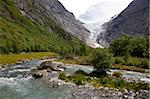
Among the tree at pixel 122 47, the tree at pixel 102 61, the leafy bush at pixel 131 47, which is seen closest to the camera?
the tree at pixel 102 61

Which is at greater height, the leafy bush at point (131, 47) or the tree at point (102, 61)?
the leafy bush at point (131, 47)

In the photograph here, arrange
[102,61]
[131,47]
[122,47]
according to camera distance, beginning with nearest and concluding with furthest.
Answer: [102,61], [131,47], [122,47]

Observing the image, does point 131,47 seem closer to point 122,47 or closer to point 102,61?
point 122,47

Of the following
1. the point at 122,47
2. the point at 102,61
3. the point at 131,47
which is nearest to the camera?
the point at 102,61

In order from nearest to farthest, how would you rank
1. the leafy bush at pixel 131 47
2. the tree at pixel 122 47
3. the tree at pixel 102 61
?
1. the tree at pixel 102 61
2. the tree at pixel 122 47
3. the leafy bush at pixel 131 47

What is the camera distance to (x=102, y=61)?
236ft

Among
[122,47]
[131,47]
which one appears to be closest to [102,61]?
[122,47]

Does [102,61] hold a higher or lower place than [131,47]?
lower

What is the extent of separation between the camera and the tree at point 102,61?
72062 millimetres

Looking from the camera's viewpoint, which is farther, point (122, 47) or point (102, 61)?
point (122, 47)

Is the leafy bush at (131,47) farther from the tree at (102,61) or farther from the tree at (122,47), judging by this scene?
the tree at (102,61)

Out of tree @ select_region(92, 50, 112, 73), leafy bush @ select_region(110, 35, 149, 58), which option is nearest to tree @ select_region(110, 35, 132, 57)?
Answer: leafy bush @ select_region(110, 35, 149, 58)

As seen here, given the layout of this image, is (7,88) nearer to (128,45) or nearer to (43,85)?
(43,85)

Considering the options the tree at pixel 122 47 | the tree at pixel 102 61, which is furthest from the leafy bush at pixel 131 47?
the tree at pixel 102 61
